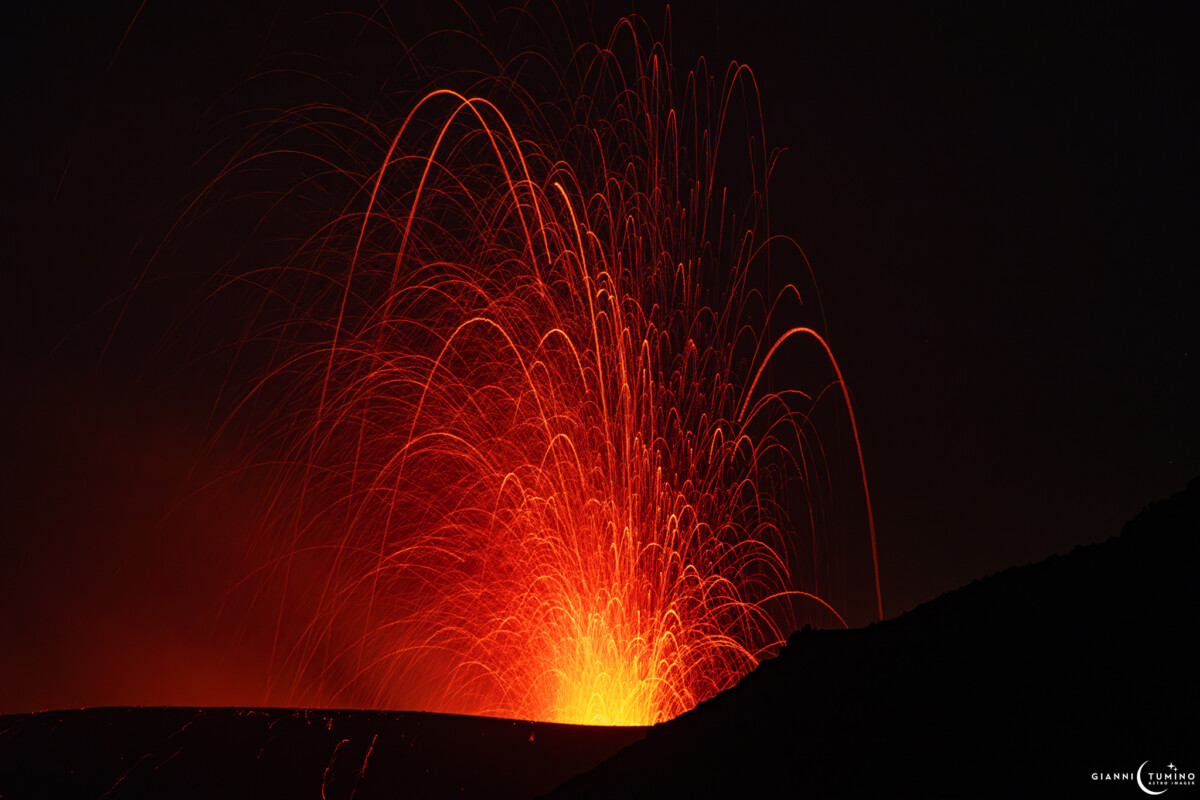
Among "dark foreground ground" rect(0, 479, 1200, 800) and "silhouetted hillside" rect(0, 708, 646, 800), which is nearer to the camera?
"dark foreground ground" rect(0, 479, 1200, 800)

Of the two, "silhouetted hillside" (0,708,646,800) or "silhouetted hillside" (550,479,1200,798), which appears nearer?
"silhouetted hillside" (550,479,1200,798)

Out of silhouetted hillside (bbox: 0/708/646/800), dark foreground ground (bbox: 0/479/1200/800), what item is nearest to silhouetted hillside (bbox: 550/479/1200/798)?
dark foreground ground (bbox: 0/479/1200/800)

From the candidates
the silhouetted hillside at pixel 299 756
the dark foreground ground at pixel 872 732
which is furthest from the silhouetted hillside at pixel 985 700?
the silhouetted hillside at pixel 299 756

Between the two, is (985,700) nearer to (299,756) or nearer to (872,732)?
(872,732)

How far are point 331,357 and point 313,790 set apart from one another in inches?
251

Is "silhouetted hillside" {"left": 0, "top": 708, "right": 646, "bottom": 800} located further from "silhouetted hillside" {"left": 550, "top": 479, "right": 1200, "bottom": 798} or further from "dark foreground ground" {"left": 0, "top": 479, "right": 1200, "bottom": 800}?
"silhouetted hillside" {"left": 550, "top": 479, "right": 1200, "bottom": 798}

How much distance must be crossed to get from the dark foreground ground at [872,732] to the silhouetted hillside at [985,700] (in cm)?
1

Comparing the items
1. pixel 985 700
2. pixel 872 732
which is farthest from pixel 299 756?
pixel 985 700

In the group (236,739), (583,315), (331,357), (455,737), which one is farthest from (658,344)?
(236,739)

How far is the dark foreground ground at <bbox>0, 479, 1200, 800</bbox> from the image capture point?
19.7 ft

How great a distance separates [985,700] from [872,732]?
2.39 feet

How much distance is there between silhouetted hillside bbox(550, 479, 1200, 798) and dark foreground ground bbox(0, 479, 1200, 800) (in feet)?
0.04

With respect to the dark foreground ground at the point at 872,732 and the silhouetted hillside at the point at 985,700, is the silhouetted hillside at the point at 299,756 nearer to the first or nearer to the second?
the dark foreground ground at the point at 872,732

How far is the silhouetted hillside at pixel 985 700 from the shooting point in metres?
5.92
